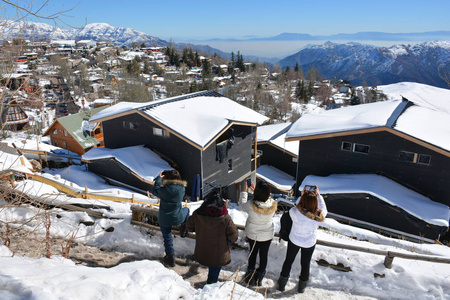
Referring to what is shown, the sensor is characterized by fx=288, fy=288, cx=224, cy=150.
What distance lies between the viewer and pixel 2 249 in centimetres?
451

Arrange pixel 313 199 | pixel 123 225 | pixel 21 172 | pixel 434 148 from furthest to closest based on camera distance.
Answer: pixel 434 148 → pixel 21 172 → pixel 123 225 → pixel 313 199

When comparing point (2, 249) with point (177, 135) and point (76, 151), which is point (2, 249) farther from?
point (76, 151)

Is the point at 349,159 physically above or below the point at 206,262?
below

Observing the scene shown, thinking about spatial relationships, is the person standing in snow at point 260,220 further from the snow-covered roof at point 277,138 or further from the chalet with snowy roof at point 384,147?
the snow-covered roof at point 277,138

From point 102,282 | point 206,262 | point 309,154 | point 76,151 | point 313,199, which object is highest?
point 313,199

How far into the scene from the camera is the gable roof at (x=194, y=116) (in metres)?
15.9

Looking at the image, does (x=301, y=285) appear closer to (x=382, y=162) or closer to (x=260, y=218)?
(x=260, y=218)

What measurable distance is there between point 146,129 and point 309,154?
9.67 metres

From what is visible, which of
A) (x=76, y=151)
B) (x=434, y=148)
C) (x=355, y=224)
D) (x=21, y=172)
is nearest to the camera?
(x=21, y=172)

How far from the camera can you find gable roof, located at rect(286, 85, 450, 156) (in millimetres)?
12797

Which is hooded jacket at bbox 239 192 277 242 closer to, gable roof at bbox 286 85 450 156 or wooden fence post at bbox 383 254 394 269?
wooden fence post at bbox 383 254 394 269

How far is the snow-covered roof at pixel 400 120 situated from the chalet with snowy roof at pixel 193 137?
4161 millimetres

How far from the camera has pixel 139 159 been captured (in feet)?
53.5

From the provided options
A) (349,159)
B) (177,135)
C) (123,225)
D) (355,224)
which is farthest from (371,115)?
(123,225)
